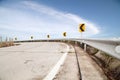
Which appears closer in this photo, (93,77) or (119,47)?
(119,47)

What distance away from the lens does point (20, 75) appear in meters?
5.15

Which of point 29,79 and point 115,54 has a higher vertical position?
point 115,54

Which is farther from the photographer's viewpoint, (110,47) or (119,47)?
(110,47)

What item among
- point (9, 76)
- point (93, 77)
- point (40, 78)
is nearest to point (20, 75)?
point (9, 76)

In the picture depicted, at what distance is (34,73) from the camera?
541 cm

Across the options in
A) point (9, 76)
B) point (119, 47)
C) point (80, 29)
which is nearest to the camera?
point (119, 47)

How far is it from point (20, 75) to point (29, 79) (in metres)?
0.54

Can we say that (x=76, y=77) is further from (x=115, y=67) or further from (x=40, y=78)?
(x=115, y=67)

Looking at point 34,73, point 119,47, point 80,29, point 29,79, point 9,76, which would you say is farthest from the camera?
point 80,29

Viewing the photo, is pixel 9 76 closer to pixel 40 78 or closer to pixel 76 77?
pixel 40 78

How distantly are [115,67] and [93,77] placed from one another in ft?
3.65

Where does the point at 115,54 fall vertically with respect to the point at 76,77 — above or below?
above

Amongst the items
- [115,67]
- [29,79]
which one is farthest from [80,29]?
[29,79]

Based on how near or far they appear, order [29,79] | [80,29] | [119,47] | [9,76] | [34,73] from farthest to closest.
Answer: [80,29] → [34,73] → [9,76] → [29,79] → [119,47]
